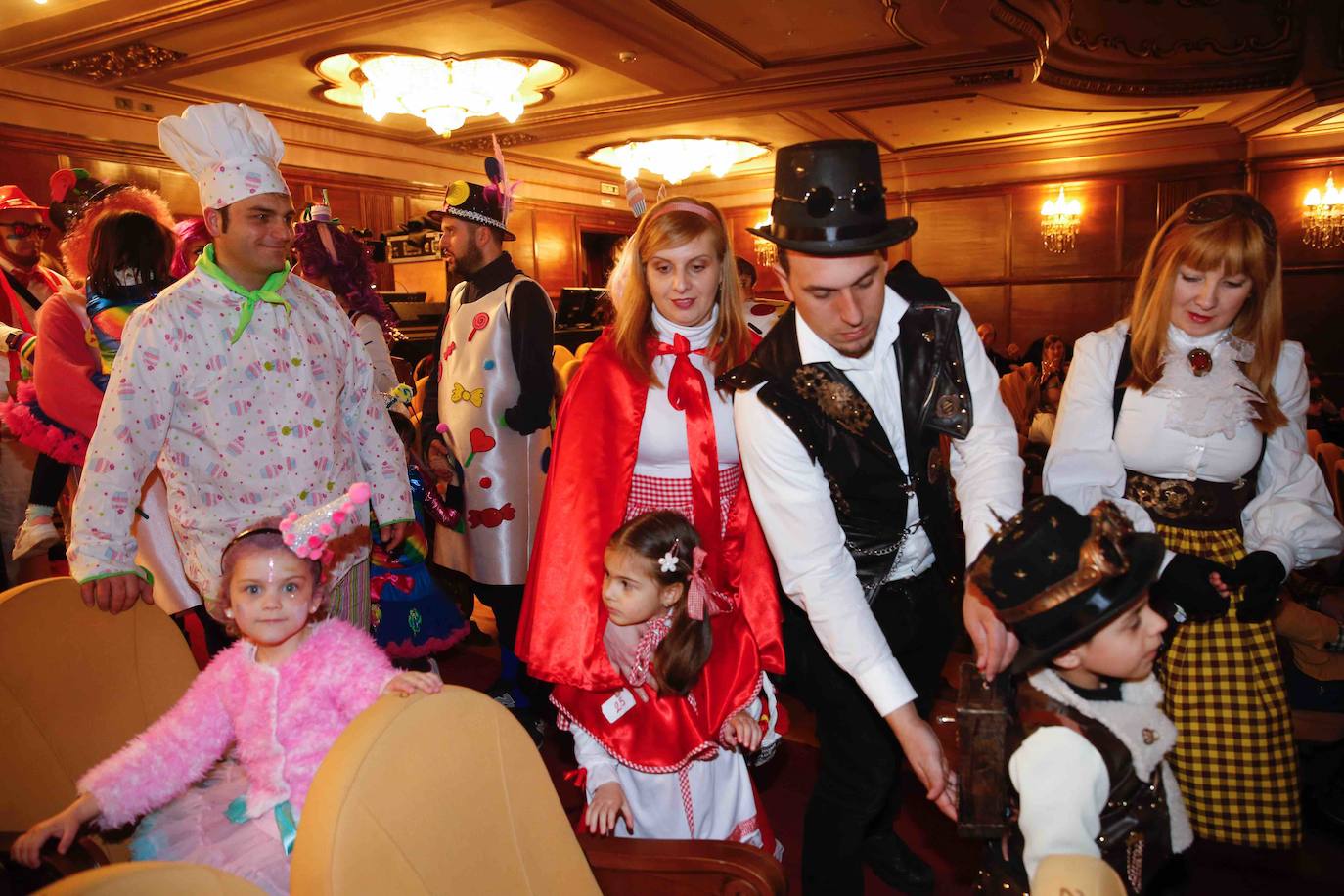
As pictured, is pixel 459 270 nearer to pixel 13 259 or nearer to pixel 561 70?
pixel 13 259

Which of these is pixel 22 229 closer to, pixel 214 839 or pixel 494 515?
pixel 494 515

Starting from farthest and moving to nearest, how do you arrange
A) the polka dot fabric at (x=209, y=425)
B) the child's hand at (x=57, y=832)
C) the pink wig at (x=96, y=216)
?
1. the pink wig at (x=96, y=216)
2. the polka dot fabric at (x=209, y=425)
3. the child's hand at (x=57, y=832)

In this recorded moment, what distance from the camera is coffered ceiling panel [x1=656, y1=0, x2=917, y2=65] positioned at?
5.64 meters

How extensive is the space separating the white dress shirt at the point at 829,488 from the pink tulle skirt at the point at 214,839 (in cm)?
102

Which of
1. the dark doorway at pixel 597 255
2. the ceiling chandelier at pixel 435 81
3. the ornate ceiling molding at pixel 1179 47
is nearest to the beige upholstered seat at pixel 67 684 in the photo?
the ceiling chandelier at pixel 435 81

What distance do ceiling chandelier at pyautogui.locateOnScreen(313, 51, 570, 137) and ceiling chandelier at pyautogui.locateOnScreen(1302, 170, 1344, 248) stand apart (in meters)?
8.61

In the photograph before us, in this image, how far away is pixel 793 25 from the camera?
608 cm

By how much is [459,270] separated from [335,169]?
660 cm

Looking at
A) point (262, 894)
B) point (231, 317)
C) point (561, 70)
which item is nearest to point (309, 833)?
point (262, 894)

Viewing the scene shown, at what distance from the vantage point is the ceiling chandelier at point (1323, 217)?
366 inches

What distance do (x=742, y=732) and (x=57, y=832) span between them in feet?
3.91

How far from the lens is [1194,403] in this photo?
6.03 ft

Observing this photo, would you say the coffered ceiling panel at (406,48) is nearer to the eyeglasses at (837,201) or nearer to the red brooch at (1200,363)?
the eyeglasses at (837,201)

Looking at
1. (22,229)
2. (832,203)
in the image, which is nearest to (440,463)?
(832,203)
